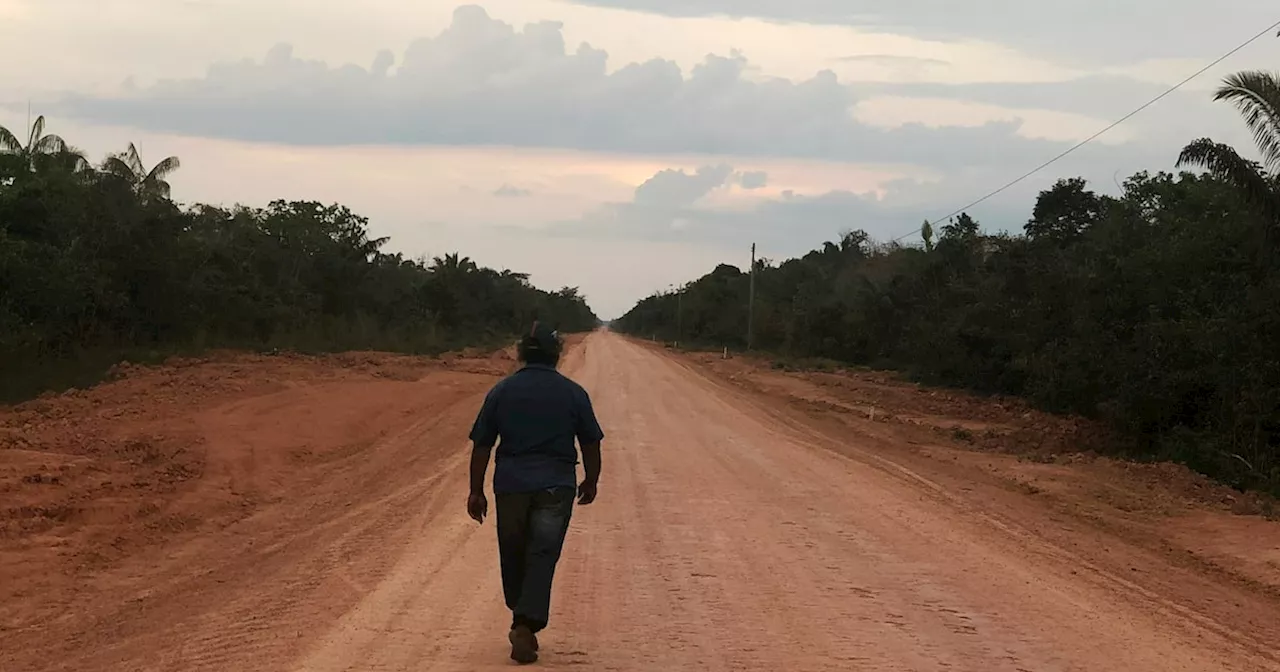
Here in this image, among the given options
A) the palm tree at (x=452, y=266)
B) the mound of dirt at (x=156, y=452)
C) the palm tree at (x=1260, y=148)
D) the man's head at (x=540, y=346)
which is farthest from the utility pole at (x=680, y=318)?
the man's head at (x=540, y=346)

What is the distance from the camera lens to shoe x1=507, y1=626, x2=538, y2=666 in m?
5.95

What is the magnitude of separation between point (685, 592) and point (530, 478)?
2357 mm

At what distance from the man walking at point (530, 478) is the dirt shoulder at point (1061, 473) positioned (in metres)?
6.37

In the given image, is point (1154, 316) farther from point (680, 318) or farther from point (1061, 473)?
point (680, 318)

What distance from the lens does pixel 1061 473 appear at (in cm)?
1605

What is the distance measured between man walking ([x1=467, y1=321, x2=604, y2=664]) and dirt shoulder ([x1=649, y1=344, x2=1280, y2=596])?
251 inches

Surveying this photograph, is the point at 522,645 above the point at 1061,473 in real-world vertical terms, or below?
above

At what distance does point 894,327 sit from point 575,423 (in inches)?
1623

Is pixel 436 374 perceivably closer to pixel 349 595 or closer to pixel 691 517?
pixel 691 517

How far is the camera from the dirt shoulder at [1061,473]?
10.8m

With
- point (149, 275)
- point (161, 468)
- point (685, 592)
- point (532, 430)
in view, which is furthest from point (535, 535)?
point (149, 275)

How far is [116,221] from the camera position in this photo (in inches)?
1094

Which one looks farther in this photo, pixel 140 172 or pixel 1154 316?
pixel 140 172

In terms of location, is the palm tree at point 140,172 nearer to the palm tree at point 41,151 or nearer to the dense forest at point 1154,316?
the palm tree at point 41,151
